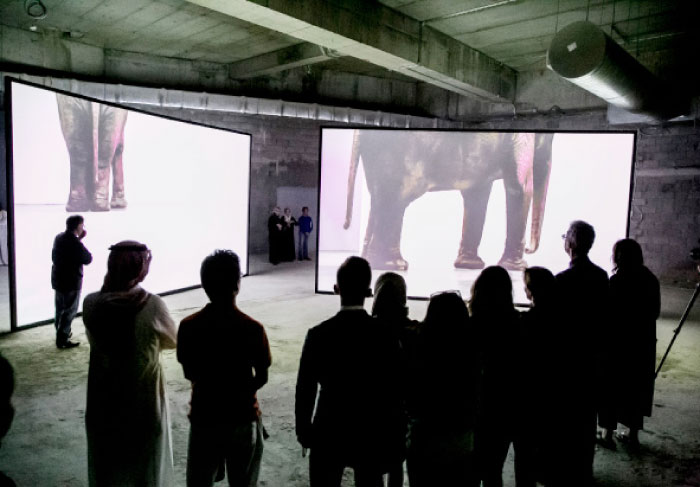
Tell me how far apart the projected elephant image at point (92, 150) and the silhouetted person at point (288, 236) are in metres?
4.79

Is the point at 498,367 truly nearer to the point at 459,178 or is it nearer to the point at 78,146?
the point at 459,178

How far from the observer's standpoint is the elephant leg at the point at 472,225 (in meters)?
6.00

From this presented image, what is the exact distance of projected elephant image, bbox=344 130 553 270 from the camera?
591cm

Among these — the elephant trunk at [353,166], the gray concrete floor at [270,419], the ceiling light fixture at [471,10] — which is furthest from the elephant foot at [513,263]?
the ceiling light fixture at [471,10]

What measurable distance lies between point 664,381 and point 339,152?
4397 mm

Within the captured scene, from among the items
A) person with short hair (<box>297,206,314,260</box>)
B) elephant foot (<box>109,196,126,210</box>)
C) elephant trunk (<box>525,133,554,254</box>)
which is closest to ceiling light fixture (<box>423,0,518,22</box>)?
elephant trunk (<box>525,133,554,254</box>)

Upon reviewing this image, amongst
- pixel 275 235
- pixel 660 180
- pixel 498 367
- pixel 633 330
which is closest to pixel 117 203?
pixel 275 235

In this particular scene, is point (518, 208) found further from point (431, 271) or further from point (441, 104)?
point (441, 104)

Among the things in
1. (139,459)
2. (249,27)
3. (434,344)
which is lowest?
(139,459)

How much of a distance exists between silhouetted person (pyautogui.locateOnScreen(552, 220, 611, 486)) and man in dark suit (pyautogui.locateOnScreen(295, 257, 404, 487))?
0.95 meters

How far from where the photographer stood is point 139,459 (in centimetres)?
182

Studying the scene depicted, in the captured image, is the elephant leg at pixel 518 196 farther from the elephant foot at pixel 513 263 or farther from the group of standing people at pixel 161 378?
the group of standing people at pixel 161 378

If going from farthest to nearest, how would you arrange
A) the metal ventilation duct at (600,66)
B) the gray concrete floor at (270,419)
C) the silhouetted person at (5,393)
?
the metal ventilation duct at (600,66)
the gray concrete floor at (270,419)
the silhouetted person at (5,393)

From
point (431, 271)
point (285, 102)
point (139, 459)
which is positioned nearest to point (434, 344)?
point (139, 459)
